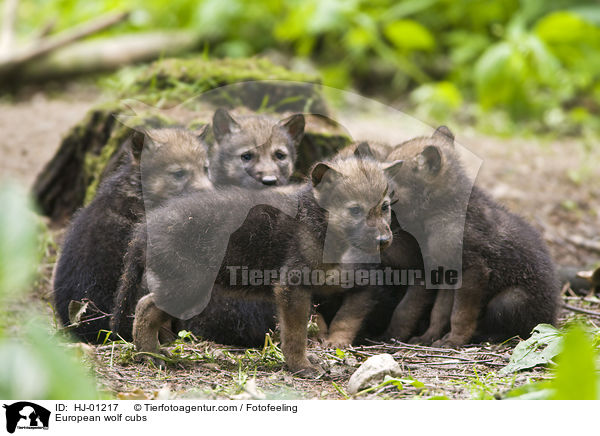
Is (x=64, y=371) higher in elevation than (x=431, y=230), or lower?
lower

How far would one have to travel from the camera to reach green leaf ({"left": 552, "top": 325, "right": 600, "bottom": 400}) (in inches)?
47.8

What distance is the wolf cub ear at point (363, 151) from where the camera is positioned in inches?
152

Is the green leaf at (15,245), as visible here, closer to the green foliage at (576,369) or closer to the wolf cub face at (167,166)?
the green foliage at (576,369)

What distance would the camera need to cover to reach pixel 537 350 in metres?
3.50

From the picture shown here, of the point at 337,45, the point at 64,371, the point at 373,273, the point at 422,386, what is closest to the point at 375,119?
the point at 337,45

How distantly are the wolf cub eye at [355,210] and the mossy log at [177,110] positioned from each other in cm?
203

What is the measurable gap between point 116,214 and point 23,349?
308 centimetres

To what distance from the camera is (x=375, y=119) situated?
30.7ft
